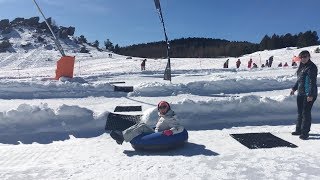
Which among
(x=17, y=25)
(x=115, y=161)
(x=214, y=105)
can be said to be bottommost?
(x=115, y=161)

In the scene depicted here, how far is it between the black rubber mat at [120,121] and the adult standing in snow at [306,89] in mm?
3635

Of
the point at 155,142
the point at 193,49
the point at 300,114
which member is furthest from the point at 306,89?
the point at 193,49

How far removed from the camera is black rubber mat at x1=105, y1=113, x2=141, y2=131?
8961 mm

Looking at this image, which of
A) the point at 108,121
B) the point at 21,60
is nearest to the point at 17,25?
the point at 21,60

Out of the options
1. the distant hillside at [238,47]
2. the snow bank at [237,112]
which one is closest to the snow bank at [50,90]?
the snow bank at [237,112]

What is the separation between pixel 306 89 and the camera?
25.3ft

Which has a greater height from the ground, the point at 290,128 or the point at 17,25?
the point at 17,25

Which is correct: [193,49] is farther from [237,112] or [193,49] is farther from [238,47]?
[237,112]

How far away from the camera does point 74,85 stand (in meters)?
16.0

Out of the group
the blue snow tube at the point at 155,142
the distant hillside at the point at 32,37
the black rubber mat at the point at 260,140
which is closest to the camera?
A: the blue snow tube at the point at 155,142

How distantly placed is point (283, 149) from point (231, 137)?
4.35 feet

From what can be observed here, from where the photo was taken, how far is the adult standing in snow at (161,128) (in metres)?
7.17

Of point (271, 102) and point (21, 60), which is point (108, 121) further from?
point (21, 60)

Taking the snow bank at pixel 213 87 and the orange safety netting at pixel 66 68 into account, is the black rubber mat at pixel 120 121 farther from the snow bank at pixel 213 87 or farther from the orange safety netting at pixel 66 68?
the orange safety netting at pixel 66 68
